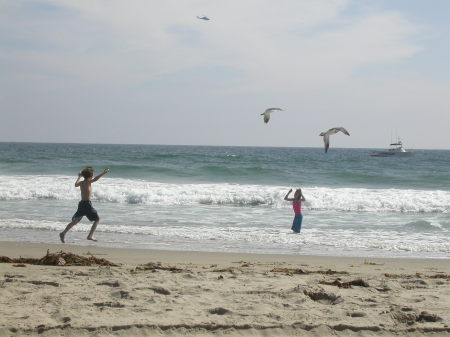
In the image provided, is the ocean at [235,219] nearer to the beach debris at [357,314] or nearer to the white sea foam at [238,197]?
the white sea foam at [238,197]

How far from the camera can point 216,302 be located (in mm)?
5137

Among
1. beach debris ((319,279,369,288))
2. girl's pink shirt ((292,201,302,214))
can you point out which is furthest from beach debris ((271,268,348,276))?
girl's pink shirt ((292,201,302,214))

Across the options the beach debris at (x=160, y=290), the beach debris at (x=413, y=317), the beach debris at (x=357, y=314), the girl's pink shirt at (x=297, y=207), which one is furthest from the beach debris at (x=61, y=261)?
the girl's pink shirt at (x=297, y=207)

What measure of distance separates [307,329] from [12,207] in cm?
1342

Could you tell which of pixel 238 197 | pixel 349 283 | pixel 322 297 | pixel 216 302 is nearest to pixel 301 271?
pixel 349 283

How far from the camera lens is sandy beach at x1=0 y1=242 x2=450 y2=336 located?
14.8 ft

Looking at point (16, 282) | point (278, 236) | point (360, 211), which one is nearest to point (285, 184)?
point (360, 211)

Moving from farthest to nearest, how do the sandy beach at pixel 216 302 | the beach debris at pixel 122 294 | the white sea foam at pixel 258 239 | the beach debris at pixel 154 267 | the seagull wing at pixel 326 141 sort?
the seagull wing at pixel 326 141 < the white sea foam at pixel 258 239 < the beach debris at pixel 154 267 < the beach debris at pixel 122 294 < the sandy beach at pixel 216 302

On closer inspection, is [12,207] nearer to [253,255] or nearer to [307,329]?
[253,255]

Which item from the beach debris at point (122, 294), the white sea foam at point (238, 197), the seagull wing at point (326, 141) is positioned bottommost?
the white sea foam at point (238, 197)

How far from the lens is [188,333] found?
14.6 feet

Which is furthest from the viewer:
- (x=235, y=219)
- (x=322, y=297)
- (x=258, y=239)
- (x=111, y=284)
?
(x=235, y=219)

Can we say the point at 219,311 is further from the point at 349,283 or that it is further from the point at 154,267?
the point at 154,267

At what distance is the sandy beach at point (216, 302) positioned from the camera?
452 cm
